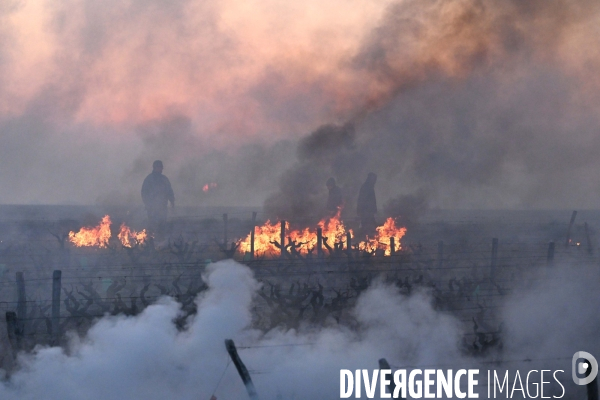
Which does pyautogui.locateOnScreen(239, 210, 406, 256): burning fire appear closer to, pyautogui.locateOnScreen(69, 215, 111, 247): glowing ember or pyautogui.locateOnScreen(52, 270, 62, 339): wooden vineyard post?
pyautogui.locateOnScreen(69, 215, 111, 247): glowing ember

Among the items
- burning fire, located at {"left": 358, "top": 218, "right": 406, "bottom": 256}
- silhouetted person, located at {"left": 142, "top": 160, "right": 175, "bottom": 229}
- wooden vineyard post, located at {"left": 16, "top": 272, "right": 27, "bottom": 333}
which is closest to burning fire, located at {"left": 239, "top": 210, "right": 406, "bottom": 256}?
burning fire, located at {"left": 358, "top": 218, "right": 406, "bottom": 256}

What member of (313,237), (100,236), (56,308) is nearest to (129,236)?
(100,236)

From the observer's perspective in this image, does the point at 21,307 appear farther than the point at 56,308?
Yes

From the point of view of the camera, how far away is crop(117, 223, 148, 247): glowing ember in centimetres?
1783

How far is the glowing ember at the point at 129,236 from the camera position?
702 inches

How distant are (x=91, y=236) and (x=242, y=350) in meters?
13.4

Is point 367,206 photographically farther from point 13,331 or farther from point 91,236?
point 13,331

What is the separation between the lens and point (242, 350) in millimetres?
7301

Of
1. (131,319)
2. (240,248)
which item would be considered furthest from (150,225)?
(131,319)

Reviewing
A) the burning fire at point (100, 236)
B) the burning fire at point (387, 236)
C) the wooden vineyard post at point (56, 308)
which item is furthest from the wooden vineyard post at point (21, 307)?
the burning fire at point (387, 236)

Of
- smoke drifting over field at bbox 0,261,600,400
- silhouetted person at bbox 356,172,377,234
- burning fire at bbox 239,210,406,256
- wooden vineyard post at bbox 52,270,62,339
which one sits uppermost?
silhouetted person at bbox 356,172,377,234

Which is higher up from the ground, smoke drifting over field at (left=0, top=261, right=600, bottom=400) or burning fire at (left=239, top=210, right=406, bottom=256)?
burning fire at (left=239, top=210, right=406, bottom=256)

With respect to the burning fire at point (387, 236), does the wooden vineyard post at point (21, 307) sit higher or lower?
lower

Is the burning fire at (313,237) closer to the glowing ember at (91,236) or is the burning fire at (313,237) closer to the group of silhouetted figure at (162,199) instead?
the group of silhouetted figure at (162,199)
